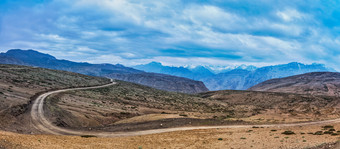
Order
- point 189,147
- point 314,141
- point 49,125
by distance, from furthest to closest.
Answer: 1. point 49,125
2. point 189,147
3. point 314,141

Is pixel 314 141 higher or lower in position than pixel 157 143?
higher

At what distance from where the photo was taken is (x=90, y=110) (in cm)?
4862

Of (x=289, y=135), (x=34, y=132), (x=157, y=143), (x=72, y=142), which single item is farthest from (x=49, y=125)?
(x=289, y=135)

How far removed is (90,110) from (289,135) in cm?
3737

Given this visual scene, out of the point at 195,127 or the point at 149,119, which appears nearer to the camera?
the point at 195,127

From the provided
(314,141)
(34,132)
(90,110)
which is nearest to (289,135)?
(314,141)

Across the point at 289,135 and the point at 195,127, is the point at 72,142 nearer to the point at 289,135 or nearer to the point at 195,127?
the point at 195,127

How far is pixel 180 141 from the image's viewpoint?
90.6ft

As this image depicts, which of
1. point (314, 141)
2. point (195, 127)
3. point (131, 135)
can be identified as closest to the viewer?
point (314, 141)

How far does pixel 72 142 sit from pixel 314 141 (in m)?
25.0

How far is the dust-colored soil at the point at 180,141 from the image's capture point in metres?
22.1

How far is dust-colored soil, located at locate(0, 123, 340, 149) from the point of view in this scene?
22.1 m

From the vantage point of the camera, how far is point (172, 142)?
27188 millimetres

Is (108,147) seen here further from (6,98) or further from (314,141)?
(6,98)
